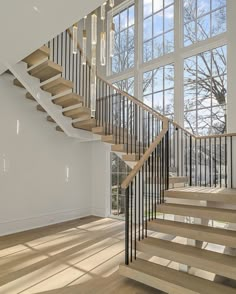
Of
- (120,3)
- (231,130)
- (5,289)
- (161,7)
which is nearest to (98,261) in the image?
(5,289)

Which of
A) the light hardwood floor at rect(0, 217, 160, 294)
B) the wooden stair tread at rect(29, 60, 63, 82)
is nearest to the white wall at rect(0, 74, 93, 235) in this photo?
the light hardwood floor at rect(0, 217, 160, 294)

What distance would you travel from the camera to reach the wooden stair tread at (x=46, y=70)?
3.88m

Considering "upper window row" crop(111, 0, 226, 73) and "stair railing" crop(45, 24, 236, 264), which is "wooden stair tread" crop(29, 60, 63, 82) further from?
"upper window row" crop(111, 0, 226, 73)

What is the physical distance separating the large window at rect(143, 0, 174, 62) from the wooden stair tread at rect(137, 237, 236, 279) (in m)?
4.31

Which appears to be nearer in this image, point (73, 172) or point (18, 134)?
point (18, 134)

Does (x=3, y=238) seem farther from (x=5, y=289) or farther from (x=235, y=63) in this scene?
(x=235, y=63)

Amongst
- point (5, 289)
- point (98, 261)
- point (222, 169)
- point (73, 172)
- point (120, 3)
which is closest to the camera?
point (5, 289)

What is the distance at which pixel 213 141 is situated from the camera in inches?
192

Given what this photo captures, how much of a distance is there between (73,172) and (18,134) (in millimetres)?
1766

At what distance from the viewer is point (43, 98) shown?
4.61 m

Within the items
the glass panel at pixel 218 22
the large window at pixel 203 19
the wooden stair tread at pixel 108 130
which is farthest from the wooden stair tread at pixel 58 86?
the glass panel at pixel 218 22

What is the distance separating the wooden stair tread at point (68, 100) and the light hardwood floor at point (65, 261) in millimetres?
2573

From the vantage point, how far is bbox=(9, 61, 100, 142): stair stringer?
4.14 metres

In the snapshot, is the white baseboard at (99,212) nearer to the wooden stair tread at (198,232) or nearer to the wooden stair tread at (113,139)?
the wooden stair tread at (113,139)
